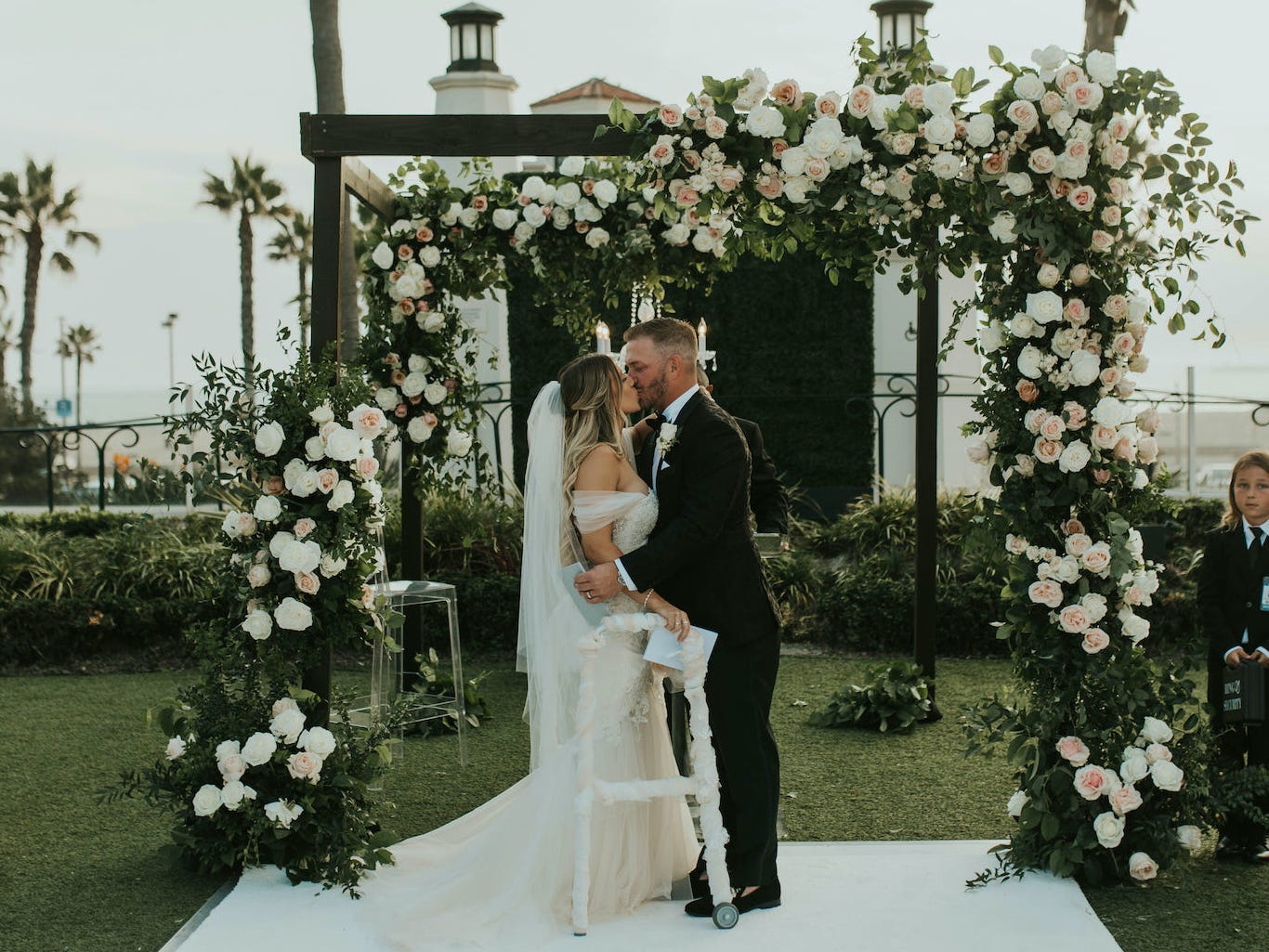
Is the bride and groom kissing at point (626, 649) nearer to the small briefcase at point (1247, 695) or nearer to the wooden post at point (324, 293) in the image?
the wooden post at point (324, 293)

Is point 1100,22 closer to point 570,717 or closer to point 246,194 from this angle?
point 570,717

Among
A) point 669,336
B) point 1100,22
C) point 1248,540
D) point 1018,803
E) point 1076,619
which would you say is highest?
point 1100,22

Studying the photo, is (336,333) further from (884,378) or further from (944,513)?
(884,378)

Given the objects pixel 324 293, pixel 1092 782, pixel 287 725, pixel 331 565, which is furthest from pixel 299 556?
pixel 1092 782

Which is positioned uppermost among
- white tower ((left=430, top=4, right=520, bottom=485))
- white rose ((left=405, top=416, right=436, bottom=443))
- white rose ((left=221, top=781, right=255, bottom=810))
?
white tower ((left=430, top=4, right=520, bottom=485))

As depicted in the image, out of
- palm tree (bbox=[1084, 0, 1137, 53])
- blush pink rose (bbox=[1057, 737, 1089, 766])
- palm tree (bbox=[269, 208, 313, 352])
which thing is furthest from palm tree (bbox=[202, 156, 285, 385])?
blush pink rose (bbox=[1057, 737, 1089, 766])

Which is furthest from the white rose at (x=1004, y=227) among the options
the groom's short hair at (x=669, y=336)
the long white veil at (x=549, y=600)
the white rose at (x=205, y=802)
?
the white rose at (x=205, y=802)

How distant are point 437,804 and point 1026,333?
3.10m

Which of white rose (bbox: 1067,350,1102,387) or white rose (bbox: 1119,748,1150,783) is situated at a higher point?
white rose (bbox: 1067,350,1102,387)

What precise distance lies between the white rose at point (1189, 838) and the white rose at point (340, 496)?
307 centimetres

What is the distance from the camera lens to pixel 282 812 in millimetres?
4238

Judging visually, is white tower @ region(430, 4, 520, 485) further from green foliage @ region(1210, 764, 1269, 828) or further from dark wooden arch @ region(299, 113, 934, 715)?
green foliage @ region(1210, 764, 1269, 828)

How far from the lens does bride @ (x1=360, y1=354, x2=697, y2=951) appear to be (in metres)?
4.01

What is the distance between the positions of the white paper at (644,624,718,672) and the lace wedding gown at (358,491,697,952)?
18 centimetres
